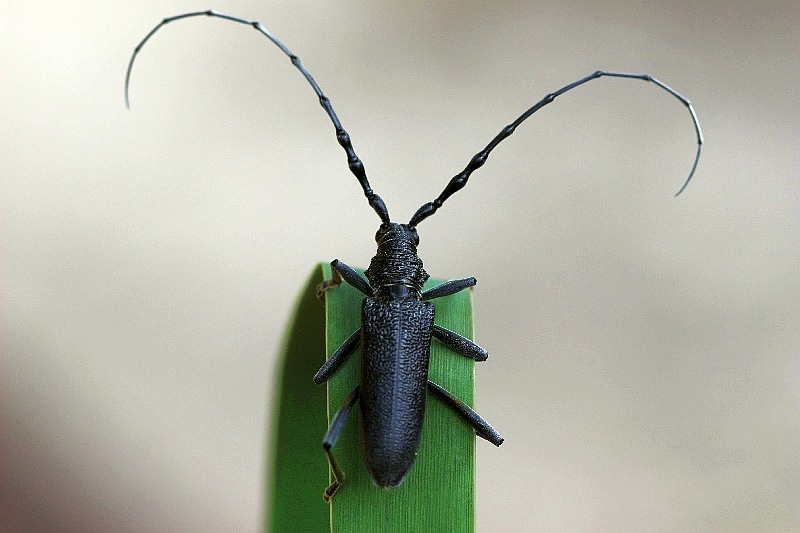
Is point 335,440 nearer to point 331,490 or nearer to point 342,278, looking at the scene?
point 331,490

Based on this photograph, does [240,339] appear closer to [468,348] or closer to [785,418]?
[468,348]

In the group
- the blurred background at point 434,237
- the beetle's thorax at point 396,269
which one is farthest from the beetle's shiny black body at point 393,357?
the blurred background at point 434,237

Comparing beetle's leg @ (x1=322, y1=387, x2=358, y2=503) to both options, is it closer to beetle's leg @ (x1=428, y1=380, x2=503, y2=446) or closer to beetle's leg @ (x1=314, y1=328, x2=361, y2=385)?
beetle's leg @ (x1=314, y1=328, x2=361, y2=385)

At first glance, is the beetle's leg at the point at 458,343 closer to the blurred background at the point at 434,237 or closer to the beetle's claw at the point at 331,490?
the beetle's claw at the point at 331,490

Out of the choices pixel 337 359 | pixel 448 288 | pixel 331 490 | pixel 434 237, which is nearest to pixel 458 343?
pixel 448 288

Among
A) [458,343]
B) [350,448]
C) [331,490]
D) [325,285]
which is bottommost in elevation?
[331,490]

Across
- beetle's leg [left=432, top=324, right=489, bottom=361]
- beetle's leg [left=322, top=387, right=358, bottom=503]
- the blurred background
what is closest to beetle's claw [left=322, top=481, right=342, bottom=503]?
beetle's leg [left=322, top=387, right=358, bottom=503]
